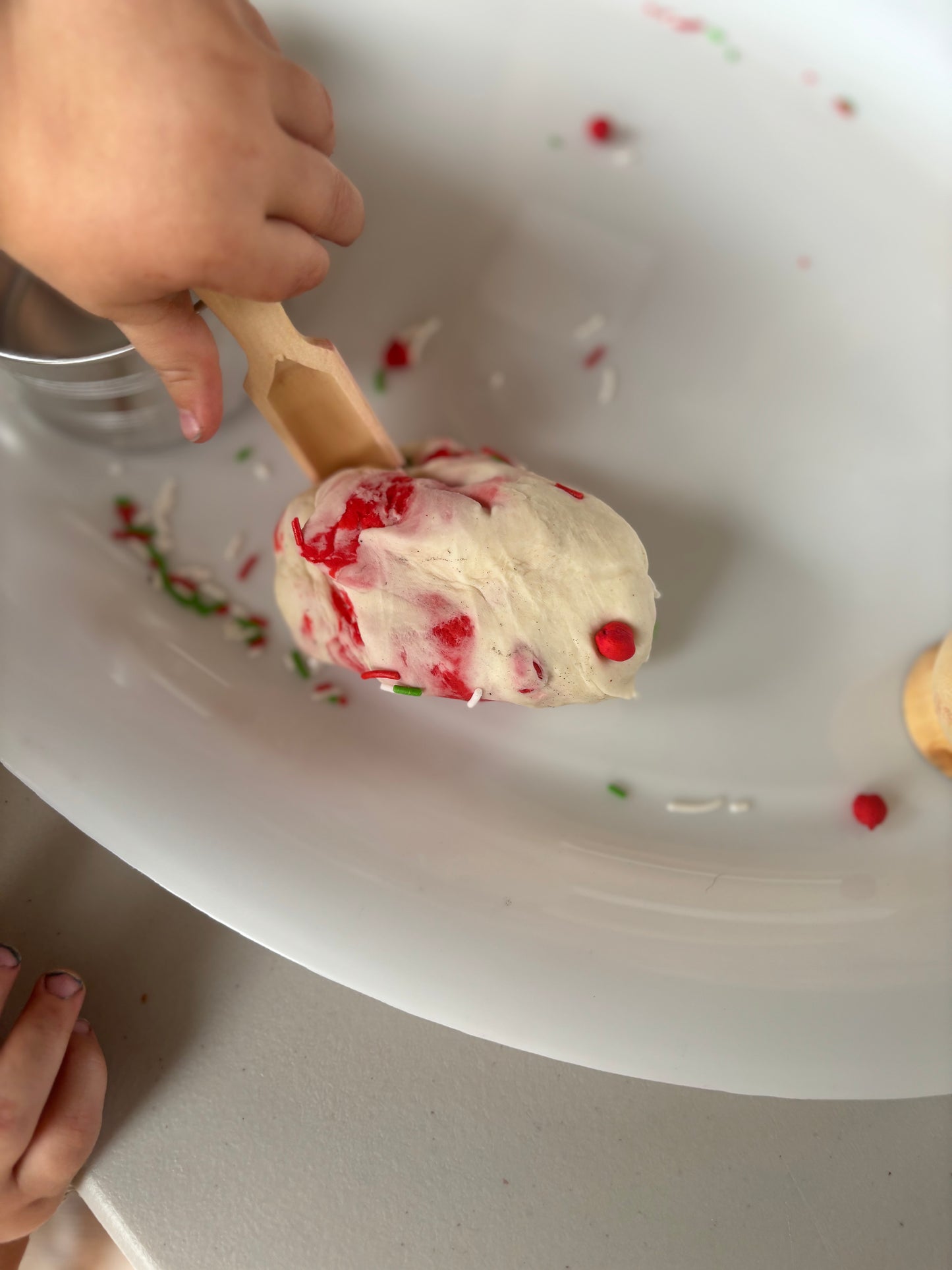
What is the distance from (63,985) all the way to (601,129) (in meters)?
0.83

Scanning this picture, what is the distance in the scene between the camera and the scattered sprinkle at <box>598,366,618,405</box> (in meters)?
0.78

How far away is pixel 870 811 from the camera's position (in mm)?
701

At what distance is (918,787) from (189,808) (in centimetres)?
57

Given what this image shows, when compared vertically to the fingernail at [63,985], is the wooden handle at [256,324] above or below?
above

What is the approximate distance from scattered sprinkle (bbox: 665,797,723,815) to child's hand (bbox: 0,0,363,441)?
48 centimetres

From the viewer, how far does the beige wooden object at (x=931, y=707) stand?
670mm

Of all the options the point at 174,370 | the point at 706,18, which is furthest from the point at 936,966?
the point at 706,18

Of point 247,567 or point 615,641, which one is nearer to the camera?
point 615,641

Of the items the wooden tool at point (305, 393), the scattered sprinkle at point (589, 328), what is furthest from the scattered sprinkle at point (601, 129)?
the wooden tool at point (305, 393)

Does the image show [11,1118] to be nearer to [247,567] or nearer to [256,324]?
[247,567]

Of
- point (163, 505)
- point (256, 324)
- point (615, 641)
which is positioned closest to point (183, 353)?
point (256, 324)

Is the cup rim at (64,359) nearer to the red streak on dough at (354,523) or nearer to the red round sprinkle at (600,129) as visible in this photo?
the red streak on dough at (354,523)

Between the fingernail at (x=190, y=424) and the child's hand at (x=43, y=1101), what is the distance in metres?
0.41

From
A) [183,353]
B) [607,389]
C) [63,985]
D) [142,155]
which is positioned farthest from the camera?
[607,389]
